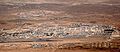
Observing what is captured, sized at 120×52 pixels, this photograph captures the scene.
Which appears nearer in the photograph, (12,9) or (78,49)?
(78,49)

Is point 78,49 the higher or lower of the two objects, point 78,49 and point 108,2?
the lower

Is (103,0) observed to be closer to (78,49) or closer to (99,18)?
(99,18)

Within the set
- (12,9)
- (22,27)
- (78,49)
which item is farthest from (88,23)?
(12,9)

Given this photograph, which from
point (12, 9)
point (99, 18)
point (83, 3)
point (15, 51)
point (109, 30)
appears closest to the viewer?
point (15, 51)

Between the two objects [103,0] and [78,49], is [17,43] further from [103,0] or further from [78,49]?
[103,0]

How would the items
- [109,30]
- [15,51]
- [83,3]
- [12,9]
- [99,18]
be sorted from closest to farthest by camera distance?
[15,51], [109,30], [99,18], [12,9], [83,3]

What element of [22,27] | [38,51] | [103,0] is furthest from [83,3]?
[38,51]
